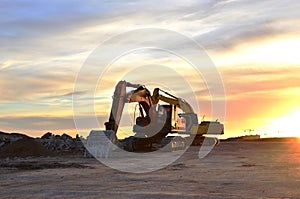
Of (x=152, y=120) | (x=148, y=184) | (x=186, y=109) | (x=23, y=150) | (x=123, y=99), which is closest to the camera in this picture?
(x=148, y=184)

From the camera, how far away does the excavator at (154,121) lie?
1613 inches

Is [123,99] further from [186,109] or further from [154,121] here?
[186,109]

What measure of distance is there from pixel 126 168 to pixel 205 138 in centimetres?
3432

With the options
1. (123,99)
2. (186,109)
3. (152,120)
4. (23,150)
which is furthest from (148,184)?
(186,109)

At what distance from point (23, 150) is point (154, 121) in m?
12.5

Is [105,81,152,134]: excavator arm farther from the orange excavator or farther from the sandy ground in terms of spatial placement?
the sandy ground

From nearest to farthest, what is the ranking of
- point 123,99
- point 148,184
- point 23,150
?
point 148,184 → point 123,99 → point 23,150

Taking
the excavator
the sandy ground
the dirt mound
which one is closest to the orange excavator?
the excavator

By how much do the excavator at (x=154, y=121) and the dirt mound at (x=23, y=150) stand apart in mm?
6150

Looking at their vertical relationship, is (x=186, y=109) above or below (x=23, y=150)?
above

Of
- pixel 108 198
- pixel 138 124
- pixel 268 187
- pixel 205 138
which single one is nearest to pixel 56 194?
pixel 108 198

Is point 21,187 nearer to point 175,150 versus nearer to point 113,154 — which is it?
point 113,154

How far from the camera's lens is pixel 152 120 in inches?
1921

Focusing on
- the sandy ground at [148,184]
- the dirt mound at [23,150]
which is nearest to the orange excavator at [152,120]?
the dirt mound at [23,150]
